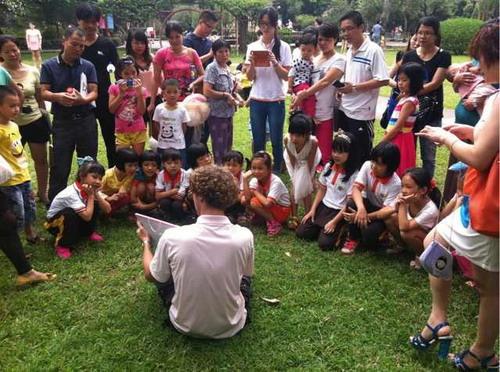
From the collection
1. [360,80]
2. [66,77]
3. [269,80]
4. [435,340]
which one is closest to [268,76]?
[269,80]

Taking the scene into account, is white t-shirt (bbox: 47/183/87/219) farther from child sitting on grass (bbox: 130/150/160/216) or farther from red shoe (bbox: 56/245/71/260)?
child sitting on grass (bbox: 130/150/160/216)

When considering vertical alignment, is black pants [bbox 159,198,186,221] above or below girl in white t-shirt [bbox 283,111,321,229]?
below

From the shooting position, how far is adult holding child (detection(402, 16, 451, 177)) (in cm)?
437

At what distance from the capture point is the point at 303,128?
14.0 feet

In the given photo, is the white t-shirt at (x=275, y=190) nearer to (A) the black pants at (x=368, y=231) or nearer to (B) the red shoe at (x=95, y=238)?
(A) the black pants at (x=368, y=231)

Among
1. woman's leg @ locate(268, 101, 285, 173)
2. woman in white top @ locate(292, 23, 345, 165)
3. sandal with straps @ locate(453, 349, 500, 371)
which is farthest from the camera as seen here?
woman's leg @ locate(268, 101, 285, 173)

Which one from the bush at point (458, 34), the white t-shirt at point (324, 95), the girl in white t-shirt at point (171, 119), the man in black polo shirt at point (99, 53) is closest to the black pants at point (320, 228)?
the white t-shirt at point (324, 95)

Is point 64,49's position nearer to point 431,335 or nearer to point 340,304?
point 340,304

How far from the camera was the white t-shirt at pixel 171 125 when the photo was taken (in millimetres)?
4902

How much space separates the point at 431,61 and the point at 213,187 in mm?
3056

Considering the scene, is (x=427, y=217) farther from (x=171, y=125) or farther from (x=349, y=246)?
(x=171, y=125)

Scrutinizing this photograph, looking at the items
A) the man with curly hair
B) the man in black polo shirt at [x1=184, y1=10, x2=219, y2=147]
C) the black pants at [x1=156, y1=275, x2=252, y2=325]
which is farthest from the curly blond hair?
the man in black polo shirt at [x1=184, y1=10, x2=219, y2=147]

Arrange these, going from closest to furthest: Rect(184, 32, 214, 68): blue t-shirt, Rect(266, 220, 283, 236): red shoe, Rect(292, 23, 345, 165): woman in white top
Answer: Rect(266, 220, 283, 236): red shoe, Rect(292, 23, 345, 165): woman in white top, Rect(184, 32, 214, 68): blue t-shirt

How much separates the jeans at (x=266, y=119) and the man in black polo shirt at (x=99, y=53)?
1660 millimetres
